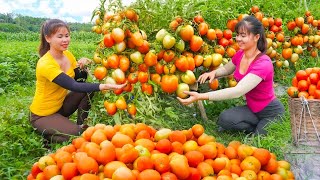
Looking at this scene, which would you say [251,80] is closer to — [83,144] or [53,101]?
[83,144]

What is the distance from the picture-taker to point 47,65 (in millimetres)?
3508

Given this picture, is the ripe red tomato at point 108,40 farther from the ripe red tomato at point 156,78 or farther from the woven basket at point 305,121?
the woven basket at point 305,121

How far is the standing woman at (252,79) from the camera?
3.41 meters

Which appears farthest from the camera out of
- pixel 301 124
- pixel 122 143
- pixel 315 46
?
pixel 315 46

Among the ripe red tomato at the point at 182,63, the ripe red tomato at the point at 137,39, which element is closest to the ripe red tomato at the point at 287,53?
the ripe red tomato at the point at 182,63

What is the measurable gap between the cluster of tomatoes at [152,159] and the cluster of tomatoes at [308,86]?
2.54ft

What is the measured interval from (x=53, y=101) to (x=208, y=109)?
74.4 inches

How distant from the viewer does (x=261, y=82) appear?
11.9 feet

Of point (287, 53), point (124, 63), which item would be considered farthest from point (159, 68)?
point (287, 53)

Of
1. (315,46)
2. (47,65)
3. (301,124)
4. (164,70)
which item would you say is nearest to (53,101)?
(47,65)

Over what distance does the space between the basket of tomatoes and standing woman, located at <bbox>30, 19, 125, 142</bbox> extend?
4.87ft

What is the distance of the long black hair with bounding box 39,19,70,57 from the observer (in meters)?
3.61

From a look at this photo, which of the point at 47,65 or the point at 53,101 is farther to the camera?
the point at 53,101

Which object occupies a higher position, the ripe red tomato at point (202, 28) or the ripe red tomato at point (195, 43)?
the ripe red tomato at point (202, 28)
